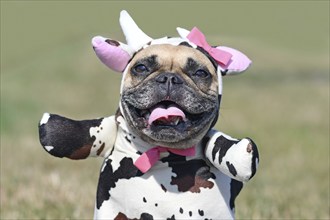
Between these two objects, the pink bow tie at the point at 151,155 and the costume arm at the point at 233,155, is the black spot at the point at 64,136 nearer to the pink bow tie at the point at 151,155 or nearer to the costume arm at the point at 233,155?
the pink bow tie at the point at 151,155

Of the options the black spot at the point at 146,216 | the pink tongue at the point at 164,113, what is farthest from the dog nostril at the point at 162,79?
the black spot at the point at 146,216

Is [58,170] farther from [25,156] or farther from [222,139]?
[222,139]

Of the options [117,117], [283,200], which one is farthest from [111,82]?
[117,117]

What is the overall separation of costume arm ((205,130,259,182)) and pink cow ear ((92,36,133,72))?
471mm

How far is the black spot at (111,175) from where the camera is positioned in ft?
11.0

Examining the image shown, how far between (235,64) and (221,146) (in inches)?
14.4

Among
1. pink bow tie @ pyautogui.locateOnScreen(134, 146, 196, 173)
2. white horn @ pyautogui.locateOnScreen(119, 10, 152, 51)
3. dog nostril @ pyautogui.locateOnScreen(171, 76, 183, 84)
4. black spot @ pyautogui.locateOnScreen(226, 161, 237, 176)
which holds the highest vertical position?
white horn @ pyautogui.locateOnScreen(119, 10, 152, 51)

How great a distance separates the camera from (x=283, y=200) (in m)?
5.33

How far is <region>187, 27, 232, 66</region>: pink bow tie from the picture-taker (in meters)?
3.36

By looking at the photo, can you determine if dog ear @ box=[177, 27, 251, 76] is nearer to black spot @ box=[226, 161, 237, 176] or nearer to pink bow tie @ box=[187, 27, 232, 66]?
pink bow tie @ box=[187, 27, 232, 66]

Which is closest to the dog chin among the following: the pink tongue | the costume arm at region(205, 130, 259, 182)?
the pink tongue

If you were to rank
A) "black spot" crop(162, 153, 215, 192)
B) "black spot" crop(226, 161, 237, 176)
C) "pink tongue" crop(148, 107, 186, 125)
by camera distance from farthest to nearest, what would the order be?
"black spot" crop(162, 153, 215, 192)
"black spot" crop(226, 161, 237, 176)
"pink tongue" crop(148, 107, 186, 125)

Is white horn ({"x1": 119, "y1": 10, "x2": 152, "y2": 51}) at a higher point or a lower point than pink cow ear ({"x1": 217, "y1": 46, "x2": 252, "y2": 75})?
higher

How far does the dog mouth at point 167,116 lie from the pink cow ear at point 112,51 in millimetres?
271
